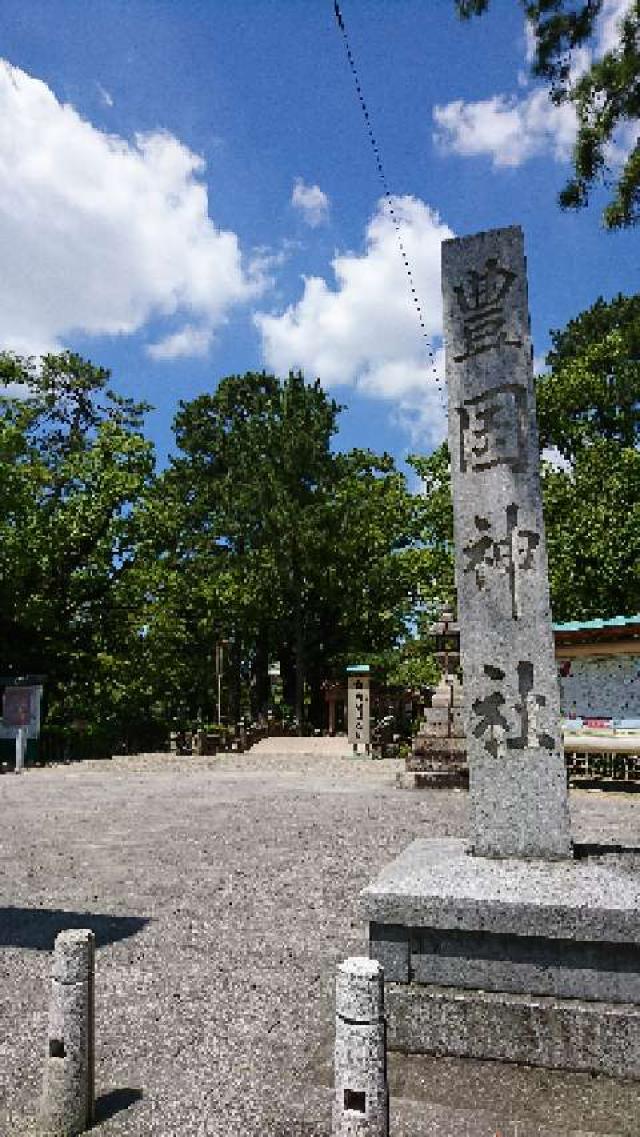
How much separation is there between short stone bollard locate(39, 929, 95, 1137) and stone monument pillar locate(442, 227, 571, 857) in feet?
7.75

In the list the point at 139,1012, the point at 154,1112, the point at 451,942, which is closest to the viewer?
the point at 154,1112

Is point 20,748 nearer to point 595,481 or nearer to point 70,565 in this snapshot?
point 70,565

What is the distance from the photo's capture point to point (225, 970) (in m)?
4.86

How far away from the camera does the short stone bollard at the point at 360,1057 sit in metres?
2.59

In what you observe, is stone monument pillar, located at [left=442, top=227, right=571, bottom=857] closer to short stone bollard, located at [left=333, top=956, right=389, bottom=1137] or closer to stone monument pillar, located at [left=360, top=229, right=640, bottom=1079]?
stone monument pillar, located at [left=360, top=229, right=640, bottom=1079]

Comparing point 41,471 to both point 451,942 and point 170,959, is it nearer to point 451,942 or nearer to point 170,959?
point 170,959

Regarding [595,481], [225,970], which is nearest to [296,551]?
[595,481]

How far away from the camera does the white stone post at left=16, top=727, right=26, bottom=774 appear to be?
2036 cm

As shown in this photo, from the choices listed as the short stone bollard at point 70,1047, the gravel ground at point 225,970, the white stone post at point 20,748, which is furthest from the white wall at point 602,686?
the white stone post at point 20,748

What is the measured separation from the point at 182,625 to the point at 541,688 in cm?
2962

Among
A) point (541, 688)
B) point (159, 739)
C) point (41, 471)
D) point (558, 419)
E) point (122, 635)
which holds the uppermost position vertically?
point (558, 419)

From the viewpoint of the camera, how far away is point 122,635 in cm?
2844

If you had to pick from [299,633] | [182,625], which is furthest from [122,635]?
[299,633]

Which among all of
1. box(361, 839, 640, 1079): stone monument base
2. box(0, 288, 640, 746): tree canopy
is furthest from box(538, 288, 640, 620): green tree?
box(361, 839, 640, 1079): stone monument base
